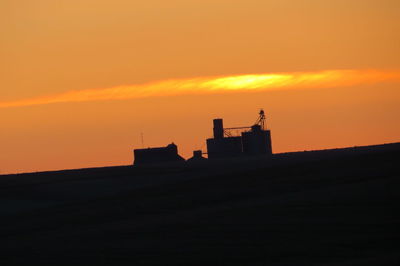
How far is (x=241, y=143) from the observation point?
192500 mm

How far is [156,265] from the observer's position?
112 ft

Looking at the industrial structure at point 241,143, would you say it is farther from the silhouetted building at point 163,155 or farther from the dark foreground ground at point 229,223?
the dark foreground ground at point 229,223

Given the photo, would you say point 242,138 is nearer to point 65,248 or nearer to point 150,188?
point 150,188

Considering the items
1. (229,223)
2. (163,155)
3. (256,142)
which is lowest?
(229,223)

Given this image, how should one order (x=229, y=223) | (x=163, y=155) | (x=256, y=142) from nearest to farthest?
(x=229, y=223)
(x=256, y=142)
(x=163, y=155)

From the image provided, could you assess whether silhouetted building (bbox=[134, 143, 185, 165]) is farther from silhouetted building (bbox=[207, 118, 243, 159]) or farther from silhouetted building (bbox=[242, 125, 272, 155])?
silhouetted building (bbox=[242, 125, 272, 155])

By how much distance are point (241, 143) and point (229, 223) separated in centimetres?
14864

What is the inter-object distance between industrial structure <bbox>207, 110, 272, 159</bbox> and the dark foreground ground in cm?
11843

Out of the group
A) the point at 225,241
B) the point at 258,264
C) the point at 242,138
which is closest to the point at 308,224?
the point at 225,241

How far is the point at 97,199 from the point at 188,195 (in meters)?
9.61

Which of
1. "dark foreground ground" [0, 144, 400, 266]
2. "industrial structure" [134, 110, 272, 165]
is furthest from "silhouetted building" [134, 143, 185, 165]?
"dark foreground ground" [0, 144, 400, 266]

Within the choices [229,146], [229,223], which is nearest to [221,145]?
[229,146]

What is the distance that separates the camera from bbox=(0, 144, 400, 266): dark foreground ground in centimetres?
3481

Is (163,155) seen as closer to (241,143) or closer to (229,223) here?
(241,143)
